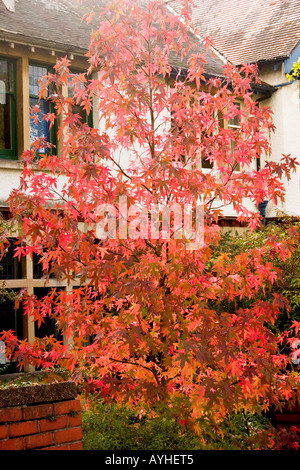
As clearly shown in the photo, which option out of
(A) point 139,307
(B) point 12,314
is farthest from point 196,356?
(B) point 12,314

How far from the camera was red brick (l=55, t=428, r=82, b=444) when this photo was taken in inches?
179

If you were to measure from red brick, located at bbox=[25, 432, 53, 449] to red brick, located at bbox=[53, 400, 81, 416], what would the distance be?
0.15 meters

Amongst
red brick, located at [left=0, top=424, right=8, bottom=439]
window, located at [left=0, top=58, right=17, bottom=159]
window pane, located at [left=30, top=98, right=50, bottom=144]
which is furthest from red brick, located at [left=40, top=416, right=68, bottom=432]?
window pane, located at [left=30, top=98, right=50, bottom=144]

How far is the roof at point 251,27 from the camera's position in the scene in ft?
62.2

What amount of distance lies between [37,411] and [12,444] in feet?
0.88

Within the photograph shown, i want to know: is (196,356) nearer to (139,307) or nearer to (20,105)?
(139,307)

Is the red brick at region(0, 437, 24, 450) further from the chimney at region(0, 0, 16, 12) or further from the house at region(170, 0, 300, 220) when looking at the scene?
the house at region(170, 0, 300, 220)

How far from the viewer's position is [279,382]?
252 inches

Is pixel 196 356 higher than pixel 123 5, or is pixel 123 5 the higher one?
pixel 123 5

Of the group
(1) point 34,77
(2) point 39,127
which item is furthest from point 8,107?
(1) point 34,77

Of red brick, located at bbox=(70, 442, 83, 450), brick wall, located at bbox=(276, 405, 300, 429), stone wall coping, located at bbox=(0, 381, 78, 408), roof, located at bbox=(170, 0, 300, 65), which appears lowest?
brick wall, located at bbox=(276, 405, 300, 429)

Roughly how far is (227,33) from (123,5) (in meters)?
15.7

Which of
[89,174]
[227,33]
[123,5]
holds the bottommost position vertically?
[89,174]

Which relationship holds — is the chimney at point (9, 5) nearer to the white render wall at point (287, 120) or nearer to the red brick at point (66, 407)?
the white render wall at point (287, 120)
